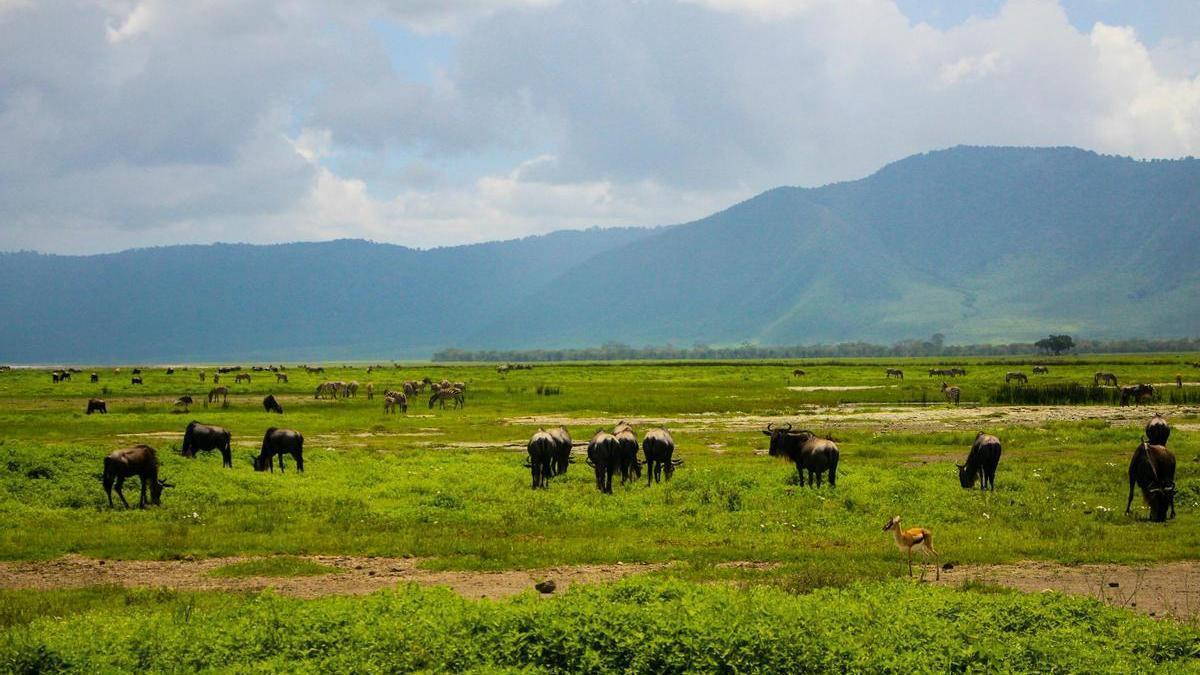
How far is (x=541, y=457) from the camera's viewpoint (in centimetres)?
3009

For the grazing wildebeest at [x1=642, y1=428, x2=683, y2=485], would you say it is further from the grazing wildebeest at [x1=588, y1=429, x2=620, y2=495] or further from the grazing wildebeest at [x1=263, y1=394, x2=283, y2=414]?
the grazing wildebeest at [x1=263, y1=394, x2=283, y2=414]

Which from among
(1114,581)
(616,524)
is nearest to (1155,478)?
(1114,581)

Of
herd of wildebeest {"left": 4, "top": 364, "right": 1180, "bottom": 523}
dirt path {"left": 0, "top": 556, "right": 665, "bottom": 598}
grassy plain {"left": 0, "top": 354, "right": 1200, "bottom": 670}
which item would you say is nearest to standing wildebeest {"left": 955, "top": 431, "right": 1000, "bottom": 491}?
herd of wildebeest {"left": 4, "top": 364, "right": 1180, "bottom": 523}

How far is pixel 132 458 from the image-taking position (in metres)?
25.4

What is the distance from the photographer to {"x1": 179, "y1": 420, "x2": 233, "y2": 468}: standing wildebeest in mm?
33125

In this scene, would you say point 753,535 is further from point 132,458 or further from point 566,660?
point 132,458

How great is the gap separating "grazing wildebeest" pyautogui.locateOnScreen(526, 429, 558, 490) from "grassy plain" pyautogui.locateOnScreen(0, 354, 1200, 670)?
66 cm

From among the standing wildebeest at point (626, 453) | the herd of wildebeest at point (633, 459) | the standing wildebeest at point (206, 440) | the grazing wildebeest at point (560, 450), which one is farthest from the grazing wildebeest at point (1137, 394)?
the standing wildebeest at point (206, 440)

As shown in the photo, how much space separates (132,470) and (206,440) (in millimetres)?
8162

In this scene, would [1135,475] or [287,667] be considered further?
[1135,475]

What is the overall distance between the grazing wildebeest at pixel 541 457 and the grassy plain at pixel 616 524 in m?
0.66

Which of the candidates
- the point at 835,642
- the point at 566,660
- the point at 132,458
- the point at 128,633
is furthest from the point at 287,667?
the point at 132,458

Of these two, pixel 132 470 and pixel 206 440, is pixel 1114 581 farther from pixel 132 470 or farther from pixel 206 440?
pixel 206 440

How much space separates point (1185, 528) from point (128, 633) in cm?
2262
